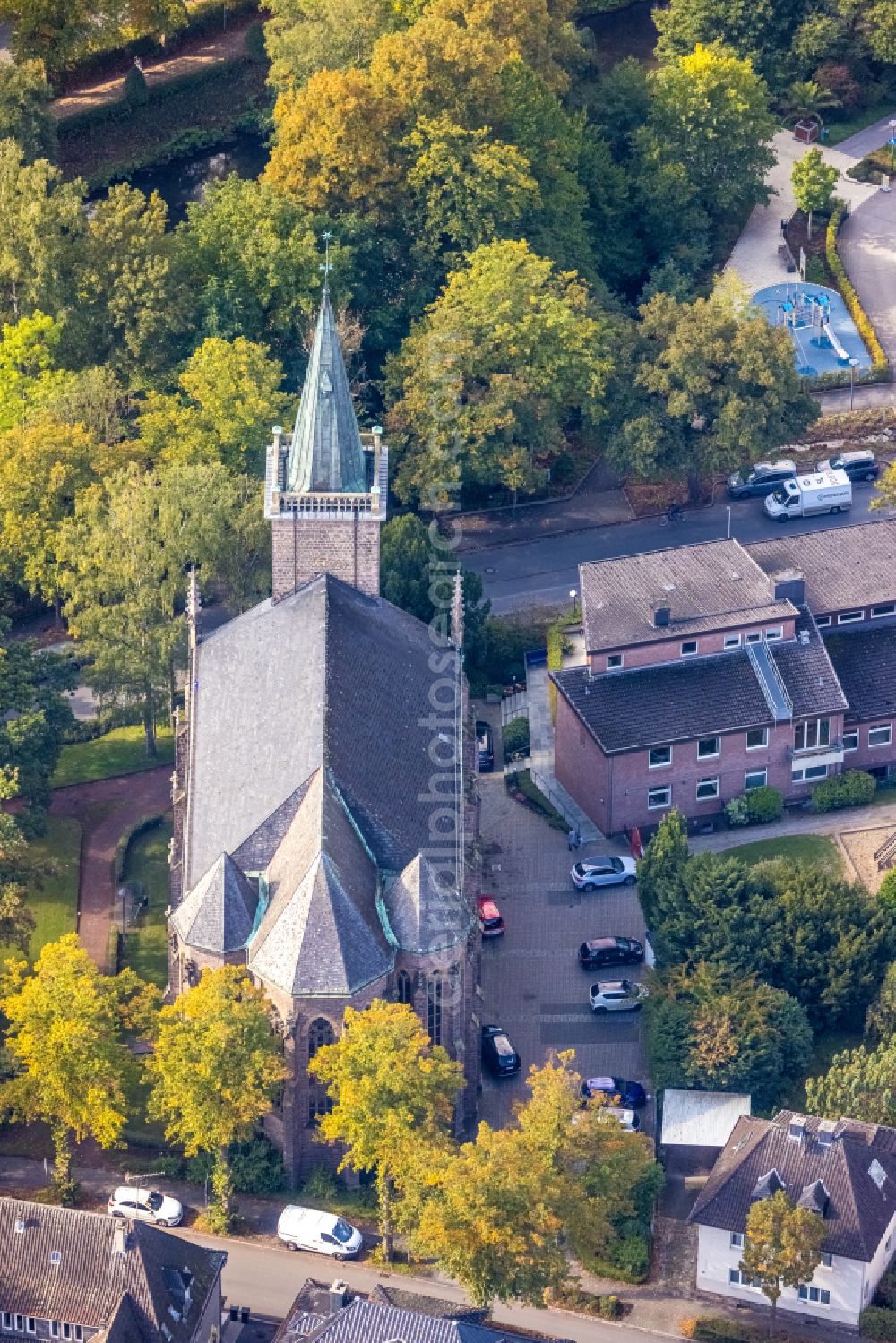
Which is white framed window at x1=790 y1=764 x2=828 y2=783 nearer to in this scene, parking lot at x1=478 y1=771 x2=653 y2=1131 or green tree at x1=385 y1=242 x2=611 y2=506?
parking lot at x1=478 y1=771 x2=653 y2=1131

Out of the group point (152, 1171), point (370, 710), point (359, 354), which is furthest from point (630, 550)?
point (152, 1171)

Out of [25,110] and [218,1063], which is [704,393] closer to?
[25,110]

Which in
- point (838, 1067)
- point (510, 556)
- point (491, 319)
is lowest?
point (838, 1067)

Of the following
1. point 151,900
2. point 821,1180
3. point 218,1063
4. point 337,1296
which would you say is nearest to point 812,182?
point 151,900

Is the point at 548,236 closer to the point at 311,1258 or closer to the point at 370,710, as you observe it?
the point at 370,710

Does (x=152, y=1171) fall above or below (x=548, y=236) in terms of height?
below

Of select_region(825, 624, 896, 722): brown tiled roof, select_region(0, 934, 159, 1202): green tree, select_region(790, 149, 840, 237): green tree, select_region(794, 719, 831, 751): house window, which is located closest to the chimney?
select_region(0, 934, 159, 1202): green tree
